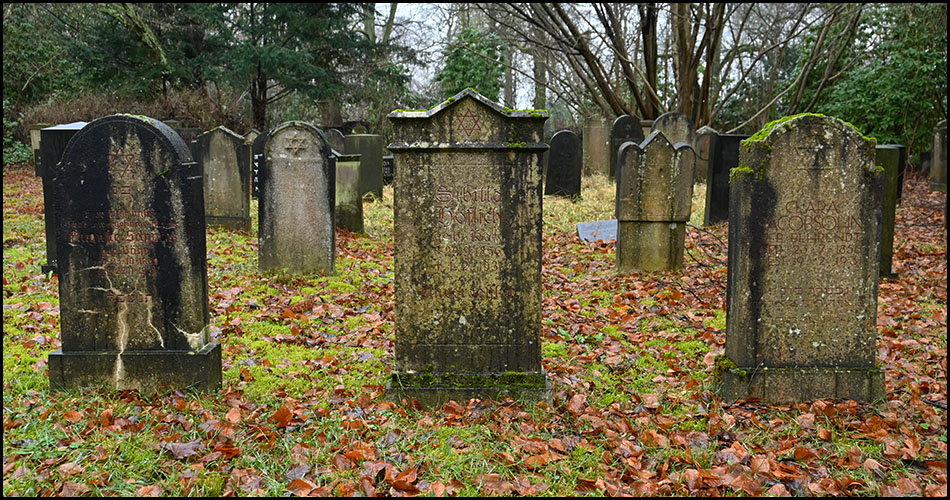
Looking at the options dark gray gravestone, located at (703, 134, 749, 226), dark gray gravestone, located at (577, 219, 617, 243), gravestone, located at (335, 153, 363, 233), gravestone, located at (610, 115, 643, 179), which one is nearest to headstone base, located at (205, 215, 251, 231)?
gravestone, located at (335, 153, 363, 233)

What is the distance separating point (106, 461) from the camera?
12.1 feet

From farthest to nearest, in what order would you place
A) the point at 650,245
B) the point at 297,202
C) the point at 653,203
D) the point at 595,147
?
1. the point at 595,147
2. the point at 650,245
3. the point at 653,203
4. the point at 297,202

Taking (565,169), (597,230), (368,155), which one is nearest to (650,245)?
(597,230)

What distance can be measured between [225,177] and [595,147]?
1119cm

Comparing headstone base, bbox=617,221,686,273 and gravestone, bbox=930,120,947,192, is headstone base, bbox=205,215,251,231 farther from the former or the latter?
gravestone, bbox=930,120,947,192

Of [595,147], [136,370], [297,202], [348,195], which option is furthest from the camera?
[595,147]

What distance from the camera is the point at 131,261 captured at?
459 centimetres

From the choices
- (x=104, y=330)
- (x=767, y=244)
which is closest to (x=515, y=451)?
(x=767, y=244)

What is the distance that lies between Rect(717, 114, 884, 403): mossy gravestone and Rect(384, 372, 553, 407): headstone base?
55.5 inches

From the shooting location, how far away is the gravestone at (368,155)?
14.8 m

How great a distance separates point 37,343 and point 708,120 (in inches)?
639

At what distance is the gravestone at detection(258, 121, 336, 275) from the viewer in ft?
26.7

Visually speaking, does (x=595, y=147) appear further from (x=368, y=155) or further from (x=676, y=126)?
(x=368, y=155)

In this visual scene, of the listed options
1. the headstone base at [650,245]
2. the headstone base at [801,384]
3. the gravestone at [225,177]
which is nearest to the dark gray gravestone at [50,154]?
the gravestone at [225,177]
